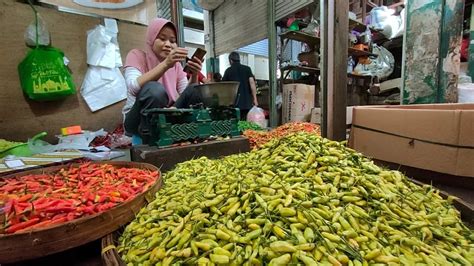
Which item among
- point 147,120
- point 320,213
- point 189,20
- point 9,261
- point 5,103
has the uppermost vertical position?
point 189,20

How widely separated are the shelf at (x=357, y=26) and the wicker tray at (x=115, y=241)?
156 inches

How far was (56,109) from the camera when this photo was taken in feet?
10.6

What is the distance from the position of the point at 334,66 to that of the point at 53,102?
3.43m

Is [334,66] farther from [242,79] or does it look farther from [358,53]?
[358,53]

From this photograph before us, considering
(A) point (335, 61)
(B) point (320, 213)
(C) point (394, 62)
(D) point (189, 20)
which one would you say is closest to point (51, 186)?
(B) point (320, 213)

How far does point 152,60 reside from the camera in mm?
2211

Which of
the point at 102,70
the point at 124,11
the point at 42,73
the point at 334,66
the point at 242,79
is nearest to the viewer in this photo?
the point at 334,66

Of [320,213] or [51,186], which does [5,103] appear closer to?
[51,186]

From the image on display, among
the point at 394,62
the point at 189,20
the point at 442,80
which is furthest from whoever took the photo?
the point at 189,20

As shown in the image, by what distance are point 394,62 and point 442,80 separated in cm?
321

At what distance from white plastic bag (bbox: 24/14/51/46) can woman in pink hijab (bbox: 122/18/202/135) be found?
1.64 metres

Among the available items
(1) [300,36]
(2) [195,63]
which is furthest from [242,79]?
(2) [195,63]

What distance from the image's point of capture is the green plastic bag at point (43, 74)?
2781mm

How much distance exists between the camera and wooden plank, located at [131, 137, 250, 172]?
5.63ft
